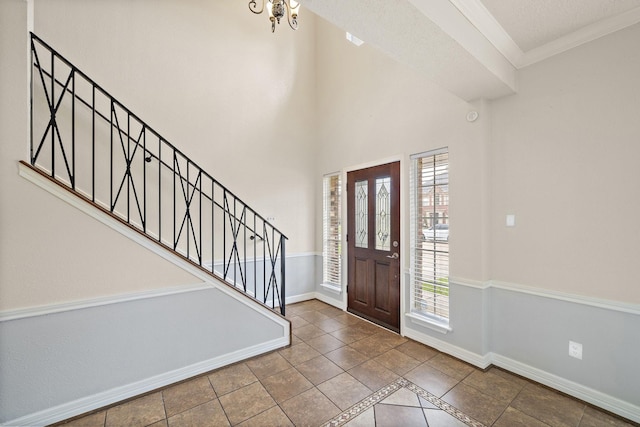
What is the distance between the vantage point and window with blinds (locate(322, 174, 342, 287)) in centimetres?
440

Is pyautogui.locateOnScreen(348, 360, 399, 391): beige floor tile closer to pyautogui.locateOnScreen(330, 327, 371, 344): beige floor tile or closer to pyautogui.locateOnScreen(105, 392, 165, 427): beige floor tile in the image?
pyautogui.locateOnScreen(330, 327, 371, 344): beige floor tile

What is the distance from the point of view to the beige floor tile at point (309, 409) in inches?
75.7

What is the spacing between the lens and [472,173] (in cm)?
266

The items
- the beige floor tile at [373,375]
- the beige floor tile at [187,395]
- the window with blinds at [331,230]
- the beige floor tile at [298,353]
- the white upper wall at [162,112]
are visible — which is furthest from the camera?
the window with blinds at [331,230]

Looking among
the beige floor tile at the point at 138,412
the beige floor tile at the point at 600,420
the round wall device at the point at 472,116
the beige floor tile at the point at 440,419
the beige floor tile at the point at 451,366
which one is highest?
the round wall device at the point at 472,116

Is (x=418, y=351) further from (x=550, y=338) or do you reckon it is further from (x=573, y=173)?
(x=573, y=173)

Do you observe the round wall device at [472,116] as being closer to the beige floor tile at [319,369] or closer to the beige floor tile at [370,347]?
the beige floor tile at [370,347]

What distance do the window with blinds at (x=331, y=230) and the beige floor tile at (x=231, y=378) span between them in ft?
6.89

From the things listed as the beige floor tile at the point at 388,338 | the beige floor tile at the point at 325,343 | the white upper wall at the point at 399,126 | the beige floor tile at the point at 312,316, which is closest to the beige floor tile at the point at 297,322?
the beige floor tile at the point at 312,316

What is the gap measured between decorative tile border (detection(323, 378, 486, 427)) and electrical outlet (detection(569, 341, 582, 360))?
104 centimetres

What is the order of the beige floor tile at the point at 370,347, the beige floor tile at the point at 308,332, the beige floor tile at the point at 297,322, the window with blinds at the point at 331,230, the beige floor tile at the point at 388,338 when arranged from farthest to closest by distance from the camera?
1. the window with blinds at the point at 331,230
2. the beige floor tile at the point at 297,322
3. the beige floor tile at the point at 308,332
4. the beige floor tile at the point at 388,338
5. the beige floor tile at the point at 370,347

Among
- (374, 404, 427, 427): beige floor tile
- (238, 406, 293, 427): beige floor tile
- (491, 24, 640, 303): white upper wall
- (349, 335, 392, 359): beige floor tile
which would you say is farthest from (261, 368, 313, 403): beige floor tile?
(491, 24, 640, 303): white upper wall

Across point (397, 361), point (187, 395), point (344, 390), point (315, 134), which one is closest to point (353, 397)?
point (344, 390)

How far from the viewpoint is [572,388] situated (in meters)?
2.17
